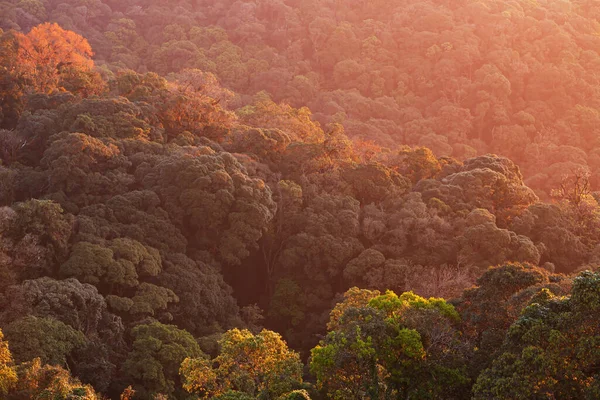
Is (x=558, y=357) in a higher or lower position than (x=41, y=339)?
higher

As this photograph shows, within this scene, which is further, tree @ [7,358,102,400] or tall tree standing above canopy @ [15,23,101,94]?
tall tree standing above canopy @ [15,23,101,94]

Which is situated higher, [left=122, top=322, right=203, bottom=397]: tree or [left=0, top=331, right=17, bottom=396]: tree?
[left=0, top=331, right=17, bottom=396]: tree

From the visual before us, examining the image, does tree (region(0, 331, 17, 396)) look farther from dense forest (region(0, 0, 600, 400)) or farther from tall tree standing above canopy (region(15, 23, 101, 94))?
tall tree standing above canopy (region(15, 23, 101, 94))

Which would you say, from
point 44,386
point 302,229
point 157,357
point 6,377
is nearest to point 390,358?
point 44,386

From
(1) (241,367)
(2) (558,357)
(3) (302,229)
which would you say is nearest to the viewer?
(2) (558,357)

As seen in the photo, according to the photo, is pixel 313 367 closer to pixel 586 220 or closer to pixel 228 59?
pixel 586 220

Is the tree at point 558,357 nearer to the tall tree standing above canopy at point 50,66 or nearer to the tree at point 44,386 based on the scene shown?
the tree at point 44,386

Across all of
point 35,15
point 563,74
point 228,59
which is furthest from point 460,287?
point 35,15

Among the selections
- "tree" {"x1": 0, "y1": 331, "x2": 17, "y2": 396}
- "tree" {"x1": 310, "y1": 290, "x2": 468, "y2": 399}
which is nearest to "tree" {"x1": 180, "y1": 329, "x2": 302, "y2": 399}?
"tree" {"x1": 310, "y1": 290, "x2": 468, "y2": 399}

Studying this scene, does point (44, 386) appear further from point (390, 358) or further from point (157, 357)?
point (390, 358)
